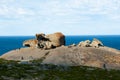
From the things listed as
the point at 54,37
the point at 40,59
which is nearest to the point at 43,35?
the point at 54,37

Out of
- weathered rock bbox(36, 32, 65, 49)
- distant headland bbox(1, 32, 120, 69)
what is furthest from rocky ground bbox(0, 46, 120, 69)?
weathered rock bbox(36, 32, 65, 49)

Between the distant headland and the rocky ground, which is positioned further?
the distant headland

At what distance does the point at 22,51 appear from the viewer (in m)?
94.8

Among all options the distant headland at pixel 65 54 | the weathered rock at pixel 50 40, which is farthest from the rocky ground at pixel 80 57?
the weathered rock at pixel 50 40

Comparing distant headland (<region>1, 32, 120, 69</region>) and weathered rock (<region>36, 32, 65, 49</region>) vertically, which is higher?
weathered rock (<region>36, 32, 65, 49</region>)

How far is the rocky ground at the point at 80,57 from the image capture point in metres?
78.5

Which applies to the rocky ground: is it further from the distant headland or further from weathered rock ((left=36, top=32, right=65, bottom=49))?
weathered rock ((left=36, top=32, right=65, bottom=49))

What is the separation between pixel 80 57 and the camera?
3219 inches

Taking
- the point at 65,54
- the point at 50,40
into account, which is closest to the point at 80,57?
the point at 65,54

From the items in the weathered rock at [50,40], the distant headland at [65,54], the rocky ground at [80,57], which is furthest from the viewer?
the weathered rock at [50,40]

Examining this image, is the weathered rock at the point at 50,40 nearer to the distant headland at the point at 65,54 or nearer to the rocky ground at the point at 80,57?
the distant headland at the point at 65,54

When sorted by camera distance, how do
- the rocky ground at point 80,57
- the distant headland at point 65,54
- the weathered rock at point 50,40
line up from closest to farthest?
the rocky ground at point 80,57 → the distant headland at point 65,54 → the weathered rock at point 50,40

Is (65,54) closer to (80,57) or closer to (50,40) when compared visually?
(80,57)

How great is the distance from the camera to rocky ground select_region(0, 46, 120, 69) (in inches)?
3091
